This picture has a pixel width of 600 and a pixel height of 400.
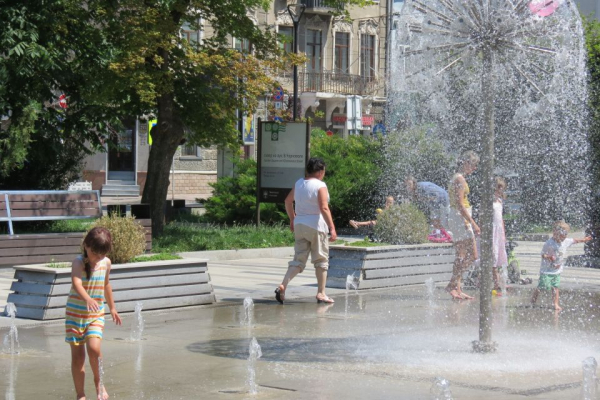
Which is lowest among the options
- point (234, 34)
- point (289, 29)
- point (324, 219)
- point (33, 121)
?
point (324, 219)

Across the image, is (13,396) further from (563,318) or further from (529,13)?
(563,318)

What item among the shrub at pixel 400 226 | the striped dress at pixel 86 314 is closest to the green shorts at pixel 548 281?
Answer: the shrub at pixel 400 226

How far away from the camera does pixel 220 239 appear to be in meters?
19.7

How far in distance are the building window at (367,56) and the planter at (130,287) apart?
4320 cm

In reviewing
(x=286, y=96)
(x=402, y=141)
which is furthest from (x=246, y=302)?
(x=286, y=96)

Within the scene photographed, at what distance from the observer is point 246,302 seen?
10.7 meters

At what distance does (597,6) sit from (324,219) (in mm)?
47282

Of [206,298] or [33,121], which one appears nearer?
[206,298]

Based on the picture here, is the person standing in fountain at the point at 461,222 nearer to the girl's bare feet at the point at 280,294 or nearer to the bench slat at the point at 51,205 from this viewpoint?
the girl's bare feet at the point at 280,294

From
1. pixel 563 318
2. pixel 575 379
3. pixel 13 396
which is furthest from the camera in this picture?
pixel 563 318

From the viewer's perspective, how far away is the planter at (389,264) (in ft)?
45.8

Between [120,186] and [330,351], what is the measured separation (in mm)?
36247

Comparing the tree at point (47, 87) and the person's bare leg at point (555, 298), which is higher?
the tree at point (47, 87)

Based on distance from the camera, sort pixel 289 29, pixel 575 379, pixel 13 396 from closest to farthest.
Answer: pixel 13 396 < pixel 575 379 < pixel 289 29
